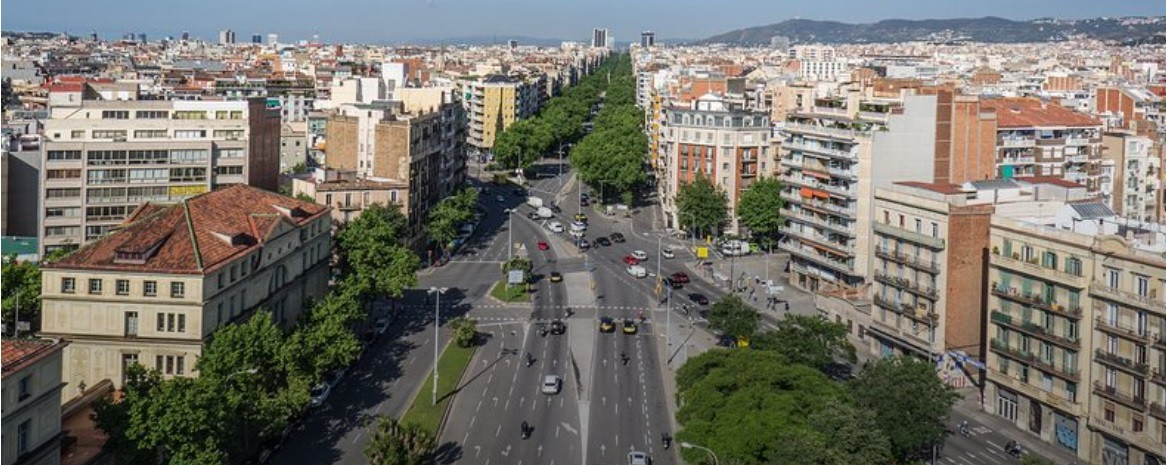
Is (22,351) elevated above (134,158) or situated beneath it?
situated beneath

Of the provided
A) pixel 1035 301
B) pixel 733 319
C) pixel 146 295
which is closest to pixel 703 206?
pixel 733 319

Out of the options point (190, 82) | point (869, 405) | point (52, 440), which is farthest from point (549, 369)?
point (190, 82)

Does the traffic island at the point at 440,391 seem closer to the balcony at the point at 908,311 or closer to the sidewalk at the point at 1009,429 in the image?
the balcony at the point at 908,311

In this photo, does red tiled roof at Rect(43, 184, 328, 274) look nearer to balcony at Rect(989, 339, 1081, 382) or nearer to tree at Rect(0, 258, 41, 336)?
tree at Rect(0, 258, 41, 336)

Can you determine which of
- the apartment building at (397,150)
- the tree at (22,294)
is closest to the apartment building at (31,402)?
the tree at (22,294)

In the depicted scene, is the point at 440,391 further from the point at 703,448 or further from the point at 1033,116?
the point at 1033,116

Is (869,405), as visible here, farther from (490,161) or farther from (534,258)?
(490,161)

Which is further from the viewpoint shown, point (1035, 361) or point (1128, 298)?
point (1035, 361)
